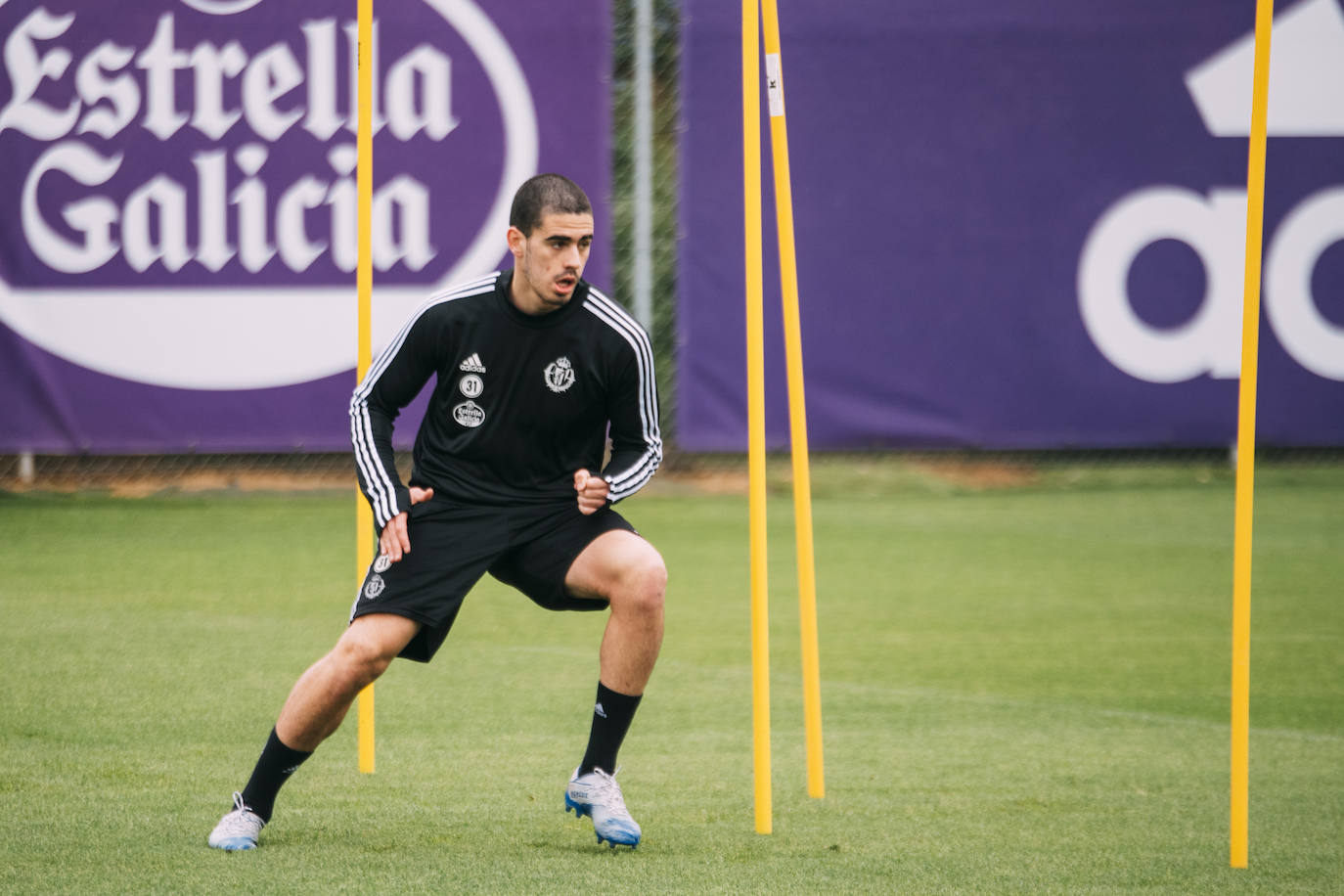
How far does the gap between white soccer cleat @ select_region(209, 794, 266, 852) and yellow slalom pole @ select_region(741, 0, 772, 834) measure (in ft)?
3.66

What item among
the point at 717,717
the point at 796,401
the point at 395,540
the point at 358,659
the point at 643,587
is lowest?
the point at 717,717

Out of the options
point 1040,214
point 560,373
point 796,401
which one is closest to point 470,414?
point 560,373

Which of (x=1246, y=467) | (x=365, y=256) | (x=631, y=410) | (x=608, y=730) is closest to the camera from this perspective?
(x=1246, y=467)

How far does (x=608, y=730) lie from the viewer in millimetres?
3703

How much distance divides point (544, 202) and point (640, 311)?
569cm

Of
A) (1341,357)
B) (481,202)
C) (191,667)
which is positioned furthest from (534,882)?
(1341,357)


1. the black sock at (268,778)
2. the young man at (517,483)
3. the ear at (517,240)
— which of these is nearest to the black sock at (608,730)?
the young man at (517,483)

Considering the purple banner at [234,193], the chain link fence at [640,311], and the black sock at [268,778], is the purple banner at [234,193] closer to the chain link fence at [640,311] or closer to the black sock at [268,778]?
the chain link fence at [640,311]

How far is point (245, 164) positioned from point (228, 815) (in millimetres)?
6139

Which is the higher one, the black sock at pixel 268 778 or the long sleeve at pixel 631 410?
the long sleeve at pixel 631 410

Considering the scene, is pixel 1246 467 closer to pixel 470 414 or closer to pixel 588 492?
pixel 588 492

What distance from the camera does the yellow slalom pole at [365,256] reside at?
413cm

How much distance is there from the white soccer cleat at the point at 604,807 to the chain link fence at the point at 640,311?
18.5ft

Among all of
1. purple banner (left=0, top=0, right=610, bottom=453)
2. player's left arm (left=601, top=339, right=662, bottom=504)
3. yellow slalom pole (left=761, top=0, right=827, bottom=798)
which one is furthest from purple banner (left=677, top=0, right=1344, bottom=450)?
player's left arm (left=601, top=339, right=662, bottom=504)
